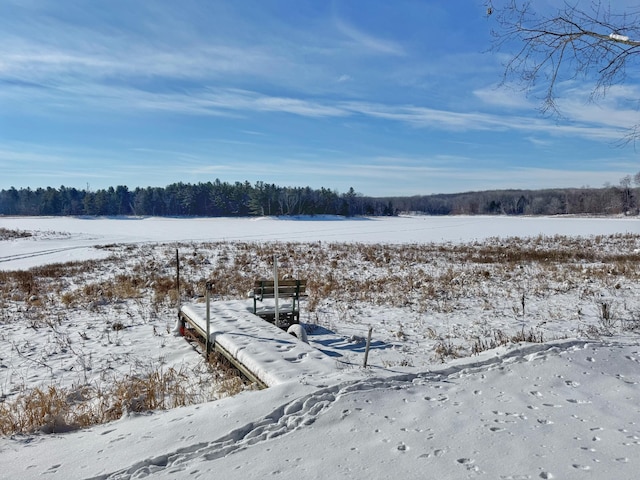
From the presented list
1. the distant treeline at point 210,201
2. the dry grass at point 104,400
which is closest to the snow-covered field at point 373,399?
the dry grass at point 104,400

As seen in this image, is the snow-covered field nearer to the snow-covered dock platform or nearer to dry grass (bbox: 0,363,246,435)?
dry grass (bbox: 0,363,246,435)

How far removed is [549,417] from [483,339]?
4.71 metres

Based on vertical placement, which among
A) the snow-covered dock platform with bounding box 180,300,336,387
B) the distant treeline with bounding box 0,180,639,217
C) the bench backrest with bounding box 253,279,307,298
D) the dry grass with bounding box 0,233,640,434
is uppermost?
the distant treeline with bounding box 0,180,639,217

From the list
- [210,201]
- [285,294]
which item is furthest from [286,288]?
[210,201]

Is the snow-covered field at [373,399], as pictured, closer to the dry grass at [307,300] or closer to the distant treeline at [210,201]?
the dry grass at [307,300]

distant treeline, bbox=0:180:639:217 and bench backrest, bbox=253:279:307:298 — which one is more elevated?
distant treeline, bbox=0:180:639:217

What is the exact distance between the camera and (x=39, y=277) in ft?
59.2

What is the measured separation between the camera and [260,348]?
6590 mm

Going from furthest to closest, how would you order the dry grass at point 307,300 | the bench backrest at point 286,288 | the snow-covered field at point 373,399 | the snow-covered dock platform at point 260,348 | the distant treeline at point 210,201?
1. the distant treeline at point 210,201
2. the bench backrest at point 286,288
3. the dry grass at point 307,300
4. the snow-covered dock platform at point 260,348
5. the snow-covered field at point 373,399

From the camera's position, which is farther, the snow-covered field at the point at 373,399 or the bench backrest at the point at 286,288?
the bench backrest at the point at 286,288

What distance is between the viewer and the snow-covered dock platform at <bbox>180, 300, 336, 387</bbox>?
5379mm

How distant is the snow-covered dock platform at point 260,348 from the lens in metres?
5.38

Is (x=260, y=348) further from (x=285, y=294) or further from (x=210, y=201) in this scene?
(x=210, y=201)

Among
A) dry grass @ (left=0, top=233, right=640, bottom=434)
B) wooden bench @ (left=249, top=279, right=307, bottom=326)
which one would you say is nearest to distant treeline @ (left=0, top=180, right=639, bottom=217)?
dry grass @ (left=0, top=233, right=640, bottom=434)
